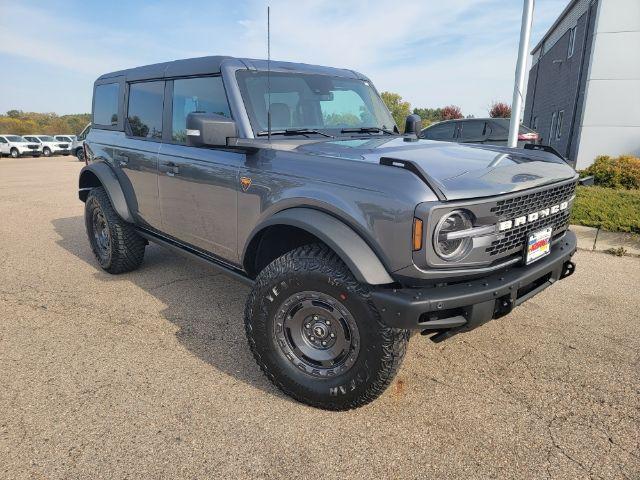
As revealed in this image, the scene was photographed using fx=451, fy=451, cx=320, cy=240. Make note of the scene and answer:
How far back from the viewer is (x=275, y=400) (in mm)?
2600

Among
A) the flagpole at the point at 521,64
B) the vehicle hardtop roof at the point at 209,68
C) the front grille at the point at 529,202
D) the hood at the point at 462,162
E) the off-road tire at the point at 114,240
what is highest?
the flagpole at the point at 521,64

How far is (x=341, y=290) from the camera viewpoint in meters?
2.28

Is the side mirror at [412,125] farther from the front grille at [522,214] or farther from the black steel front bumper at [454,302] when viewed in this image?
the black steel front bumper at [454,302]

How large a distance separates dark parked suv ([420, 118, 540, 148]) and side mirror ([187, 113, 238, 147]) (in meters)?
7.98

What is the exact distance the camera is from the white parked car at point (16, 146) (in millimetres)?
28594

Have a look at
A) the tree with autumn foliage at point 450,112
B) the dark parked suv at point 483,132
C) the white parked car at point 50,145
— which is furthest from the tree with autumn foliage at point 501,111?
the white parked car at point 50,145

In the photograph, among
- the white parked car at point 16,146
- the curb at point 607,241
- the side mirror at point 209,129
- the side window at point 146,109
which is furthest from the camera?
the white parked car at point 16,146

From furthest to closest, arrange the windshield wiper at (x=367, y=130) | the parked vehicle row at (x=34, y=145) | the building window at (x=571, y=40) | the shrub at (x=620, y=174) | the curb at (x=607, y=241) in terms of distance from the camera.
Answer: the parked vehicle row at (x=34, y=145) < the building window at (x=571, y=40) < the shrub at (x=620, y=174) < the curb at (x=607, y=241) < the windshield wiper at (x=367, y=130)

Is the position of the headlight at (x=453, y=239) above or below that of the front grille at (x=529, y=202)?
below

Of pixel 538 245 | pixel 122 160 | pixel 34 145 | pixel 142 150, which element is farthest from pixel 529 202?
pixel 34 145

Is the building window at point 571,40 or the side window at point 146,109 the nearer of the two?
the side window at point 146,109

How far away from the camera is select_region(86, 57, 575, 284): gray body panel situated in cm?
215

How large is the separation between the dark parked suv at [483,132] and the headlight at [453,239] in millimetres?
8199

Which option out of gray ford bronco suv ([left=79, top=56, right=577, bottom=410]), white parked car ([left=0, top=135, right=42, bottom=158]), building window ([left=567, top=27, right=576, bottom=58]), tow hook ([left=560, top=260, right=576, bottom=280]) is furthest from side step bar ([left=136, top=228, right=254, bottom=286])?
white parked car ([left=0, top=135, right=42, bottom=158])
